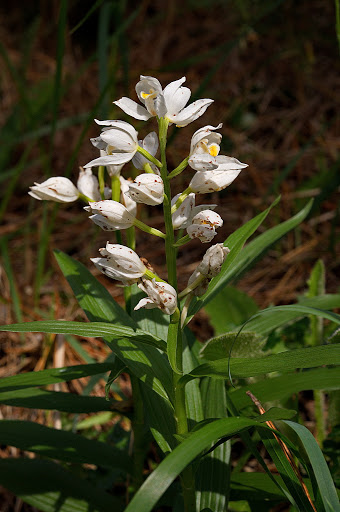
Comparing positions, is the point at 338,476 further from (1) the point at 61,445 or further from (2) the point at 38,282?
(2) the point at 38,282

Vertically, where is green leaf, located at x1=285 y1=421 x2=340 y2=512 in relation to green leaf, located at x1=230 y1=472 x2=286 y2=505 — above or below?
above

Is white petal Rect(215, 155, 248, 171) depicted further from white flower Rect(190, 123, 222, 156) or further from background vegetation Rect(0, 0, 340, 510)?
background vegetation Rect(0, 0, 340, 510)

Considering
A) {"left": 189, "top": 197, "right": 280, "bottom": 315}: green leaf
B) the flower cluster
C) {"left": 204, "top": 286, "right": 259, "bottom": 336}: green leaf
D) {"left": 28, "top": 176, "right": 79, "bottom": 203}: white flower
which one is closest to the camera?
the flower cluster

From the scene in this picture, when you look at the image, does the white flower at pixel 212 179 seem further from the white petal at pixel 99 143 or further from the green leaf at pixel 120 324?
the green leaf at pixel 120 324

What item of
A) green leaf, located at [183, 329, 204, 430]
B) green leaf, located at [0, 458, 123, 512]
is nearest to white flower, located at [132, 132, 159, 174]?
green leaf, located at [183, 329, 204, 430]

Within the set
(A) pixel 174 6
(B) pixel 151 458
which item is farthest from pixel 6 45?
(B) pixel 151 458

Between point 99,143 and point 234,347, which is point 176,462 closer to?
point 234,347

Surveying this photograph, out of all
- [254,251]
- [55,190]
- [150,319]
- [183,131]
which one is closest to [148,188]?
[55,190]
